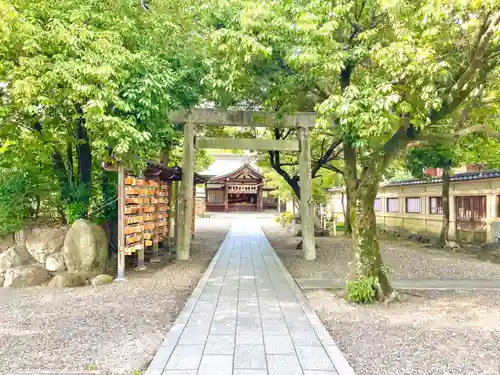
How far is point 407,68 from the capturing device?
5902mm

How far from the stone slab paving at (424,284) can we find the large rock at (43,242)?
590cm

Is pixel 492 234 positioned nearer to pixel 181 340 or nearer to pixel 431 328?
pixel 431 328

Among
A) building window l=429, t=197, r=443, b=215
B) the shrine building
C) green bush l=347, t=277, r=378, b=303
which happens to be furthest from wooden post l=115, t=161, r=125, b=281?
the shrine building

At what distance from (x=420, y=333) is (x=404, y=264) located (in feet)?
21.0

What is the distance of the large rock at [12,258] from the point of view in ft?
28.0

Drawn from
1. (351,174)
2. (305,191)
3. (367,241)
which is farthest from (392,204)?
(367,241)

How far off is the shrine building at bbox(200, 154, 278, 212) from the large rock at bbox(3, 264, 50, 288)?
28.9 meters

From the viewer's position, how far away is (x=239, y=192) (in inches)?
1547

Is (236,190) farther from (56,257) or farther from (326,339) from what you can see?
(326,339)

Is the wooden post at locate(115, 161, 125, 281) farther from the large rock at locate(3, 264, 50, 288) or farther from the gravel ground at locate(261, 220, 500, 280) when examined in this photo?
the gravel ground at locate(261, 220, 500, 280)

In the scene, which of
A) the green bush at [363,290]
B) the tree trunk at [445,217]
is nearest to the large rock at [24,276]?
the green bush at [363,290]

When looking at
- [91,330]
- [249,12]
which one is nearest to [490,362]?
[91,330]

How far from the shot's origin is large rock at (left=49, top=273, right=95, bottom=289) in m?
7.96

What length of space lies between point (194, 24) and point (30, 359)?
9.39 metres
